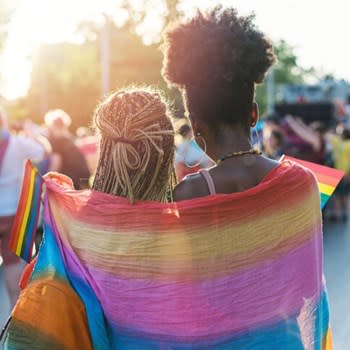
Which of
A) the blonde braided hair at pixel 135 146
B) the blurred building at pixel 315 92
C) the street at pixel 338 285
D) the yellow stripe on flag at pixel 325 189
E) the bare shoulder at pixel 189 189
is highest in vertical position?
the blonde braided hair at pixel 135 146

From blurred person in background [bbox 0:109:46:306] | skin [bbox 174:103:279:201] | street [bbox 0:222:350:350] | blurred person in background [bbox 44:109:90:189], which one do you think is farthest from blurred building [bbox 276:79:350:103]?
skin [bbox 174:103:279:201]

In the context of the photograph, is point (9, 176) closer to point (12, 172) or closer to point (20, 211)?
point (12, 172)

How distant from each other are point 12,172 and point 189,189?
4113mm

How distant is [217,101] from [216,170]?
259 mm

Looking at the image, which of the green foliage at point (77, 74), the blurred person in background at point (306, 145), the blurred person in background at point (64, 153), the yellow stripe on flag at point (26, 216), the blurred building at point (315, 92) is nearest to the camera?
the yellow stripe on flag at point (26, 216)

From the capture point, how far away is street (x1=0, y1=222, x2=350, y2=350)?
20.8 ft

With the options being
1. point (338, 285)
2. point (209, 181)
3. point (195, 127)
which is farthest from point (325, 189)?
point (338, 285)

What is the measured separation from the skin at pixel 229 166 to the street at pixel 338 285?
348cm

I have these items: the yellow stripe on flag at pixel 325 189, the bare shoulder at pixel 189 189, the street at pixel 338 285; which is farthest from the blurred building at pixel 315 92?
the bare shoulder at pixel 189 189

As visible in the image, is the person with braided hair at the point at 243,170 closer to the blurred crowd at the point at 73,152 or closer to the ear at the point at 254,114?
the ear at the point at 254,114

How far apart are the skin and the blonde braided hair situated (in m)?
0.12

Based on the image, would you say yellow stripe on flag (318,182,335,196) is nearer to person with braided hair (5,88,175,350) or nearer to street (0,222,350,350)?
person with braided hair (5,88,175,350)

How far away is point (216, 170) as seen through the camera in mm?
2646

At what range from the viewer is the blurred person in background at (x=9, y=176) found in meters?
6.16
